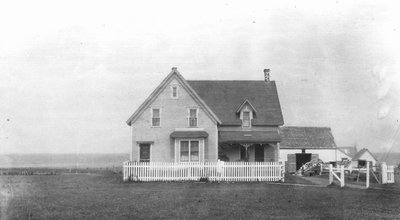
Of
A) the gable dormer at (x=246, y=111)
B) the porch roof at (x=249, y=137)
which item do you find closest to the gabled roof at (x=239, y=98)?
the gable dormer at (x=246, y=111)

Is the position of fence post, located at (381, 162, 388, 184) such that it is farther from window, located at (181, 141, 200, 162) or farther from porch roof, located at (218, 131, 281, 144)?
window, located at (181, 141, 200, 162)

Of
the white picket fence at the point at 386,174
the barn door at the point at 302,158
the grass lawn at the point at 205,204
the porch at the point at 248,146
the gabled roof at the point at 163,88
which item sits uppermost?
the gabled roof at the point at 163,88

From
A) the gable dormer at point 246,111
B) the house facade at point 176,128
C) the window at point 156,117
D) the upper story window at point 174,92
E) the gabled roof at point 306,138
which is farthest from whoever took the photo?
the gabled roof at point 306,138

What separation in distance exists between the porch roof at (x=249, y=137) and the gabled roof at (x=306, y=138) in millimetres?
11008

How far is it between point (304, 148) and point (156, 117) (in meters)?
20.0

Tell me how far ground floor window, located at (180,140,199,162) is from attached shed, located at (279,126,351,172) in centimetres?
1620

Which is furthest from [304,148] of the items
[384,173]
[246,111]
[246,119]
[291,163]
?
[384,173]

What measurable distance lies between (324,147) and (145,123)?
22376mm

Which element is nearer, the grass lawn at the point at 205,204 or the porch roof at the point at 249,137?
the grass lawn at the point at 205,204

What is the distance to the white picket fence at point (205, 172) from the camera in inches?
1197

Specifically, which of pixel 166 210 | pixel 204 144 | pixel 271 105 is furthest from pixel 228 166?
pixel 166 210

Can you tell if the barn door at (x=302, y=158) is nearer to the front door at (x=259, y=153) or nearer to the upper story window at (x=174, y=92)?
the front door at (x=259, y=153)

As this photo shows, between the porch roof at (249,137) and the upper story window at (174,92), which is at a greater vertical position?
the upper story window at (174,92)

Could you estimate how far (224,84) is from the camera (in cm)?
4175
